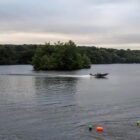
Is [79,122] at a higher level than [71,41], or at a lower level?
lower

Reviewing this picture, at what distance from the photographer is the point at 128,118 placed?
3400 cm

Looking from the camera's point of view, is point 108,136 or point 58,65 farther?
point 58,65

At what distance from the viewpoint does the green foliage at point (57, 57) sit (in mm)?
153375

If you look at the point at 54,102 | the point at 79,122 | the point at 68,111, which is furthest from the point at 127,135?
the point at 54,102

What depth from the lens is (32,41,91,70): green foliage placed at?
503 feet

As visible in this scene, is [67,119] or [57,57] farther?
[57,57]

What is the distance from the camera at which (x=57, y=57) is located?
153750 millimetres

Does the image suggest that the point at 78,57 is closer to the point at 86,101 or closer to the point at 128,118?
the point at 86,101

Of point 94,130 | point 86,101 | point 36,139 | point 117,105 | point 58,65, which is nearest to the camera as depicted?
point 36,139

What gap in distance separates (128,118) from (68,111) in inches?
287

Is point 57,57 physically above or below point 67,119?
above

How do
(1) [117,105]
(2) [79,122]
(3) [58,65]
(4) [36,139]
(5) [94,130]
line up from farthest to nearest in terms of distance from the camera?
(3) [58,65] → (1) [117,105] → (2) [79,122] → (5) [94,130] → (4) [36,139]

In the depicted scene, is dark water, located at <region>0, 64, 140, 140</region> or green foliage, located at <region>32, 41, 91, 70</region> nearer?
dark water, located at <region>0, 64, 140, 140</region>

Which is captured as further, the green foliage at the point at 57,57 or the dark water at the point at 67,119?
the green foliage at the point at 57,57
